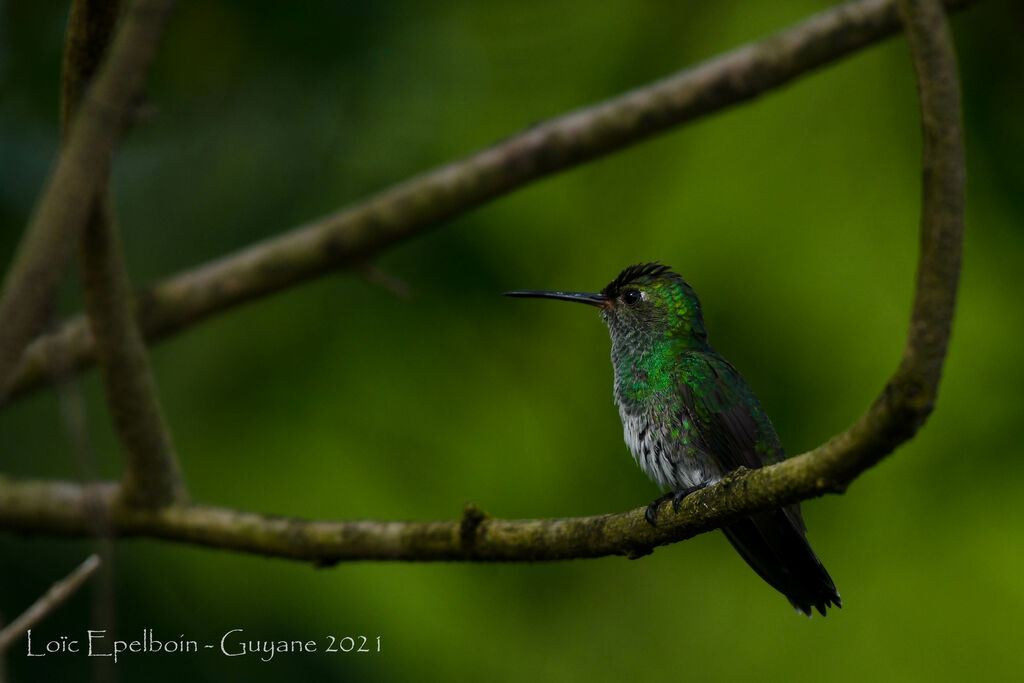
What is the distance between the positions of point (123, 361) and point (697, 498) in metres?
1.91

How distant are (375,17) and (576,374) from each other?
2.18 m

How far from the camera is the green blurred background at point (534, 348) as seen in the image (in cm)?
459

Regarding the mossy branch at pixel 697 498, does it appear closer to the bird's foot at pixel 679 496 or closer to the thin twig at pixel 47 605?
the bird's foot at pixel 679 496

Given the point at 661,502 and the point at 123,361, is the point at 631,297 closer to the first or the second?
the point at 661,502

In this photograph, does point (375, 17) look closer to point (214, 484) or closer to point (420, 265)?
point (420, 265)

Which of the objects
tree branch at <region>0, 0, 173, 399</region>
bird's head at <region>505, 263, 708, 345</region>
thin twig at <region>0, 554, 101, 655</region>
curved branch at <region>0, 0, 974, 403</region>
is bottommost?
thin twig at <region>0, 554, 101, 655</region>

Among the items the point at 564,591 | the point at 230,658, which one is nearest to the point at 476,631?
the point at 564,591

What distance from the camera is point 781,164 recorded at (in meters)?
5.04

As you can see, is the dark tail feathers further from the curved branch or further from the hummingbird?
the curved branch

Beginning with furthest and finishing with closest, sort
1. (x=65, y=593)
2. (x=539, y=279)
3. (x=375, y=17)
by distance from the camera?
(x=375, y=17) < (x=539, y=279) < (x=65, y=593)

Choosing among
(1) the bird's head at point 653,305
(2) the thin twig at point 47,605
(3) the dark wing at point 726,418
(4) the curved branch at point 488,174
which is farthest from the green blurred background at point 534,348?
(2) the thin twig at point 47,605

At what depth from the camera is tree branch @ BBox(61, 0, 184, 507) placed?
3123 millimetres

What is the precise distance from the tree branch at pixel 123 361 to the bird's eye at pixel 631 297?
5.04 ft

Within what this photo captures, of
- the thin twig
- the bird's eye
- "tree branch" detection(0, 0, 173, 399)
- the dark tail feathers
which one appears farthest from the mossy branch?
the bird's eye
